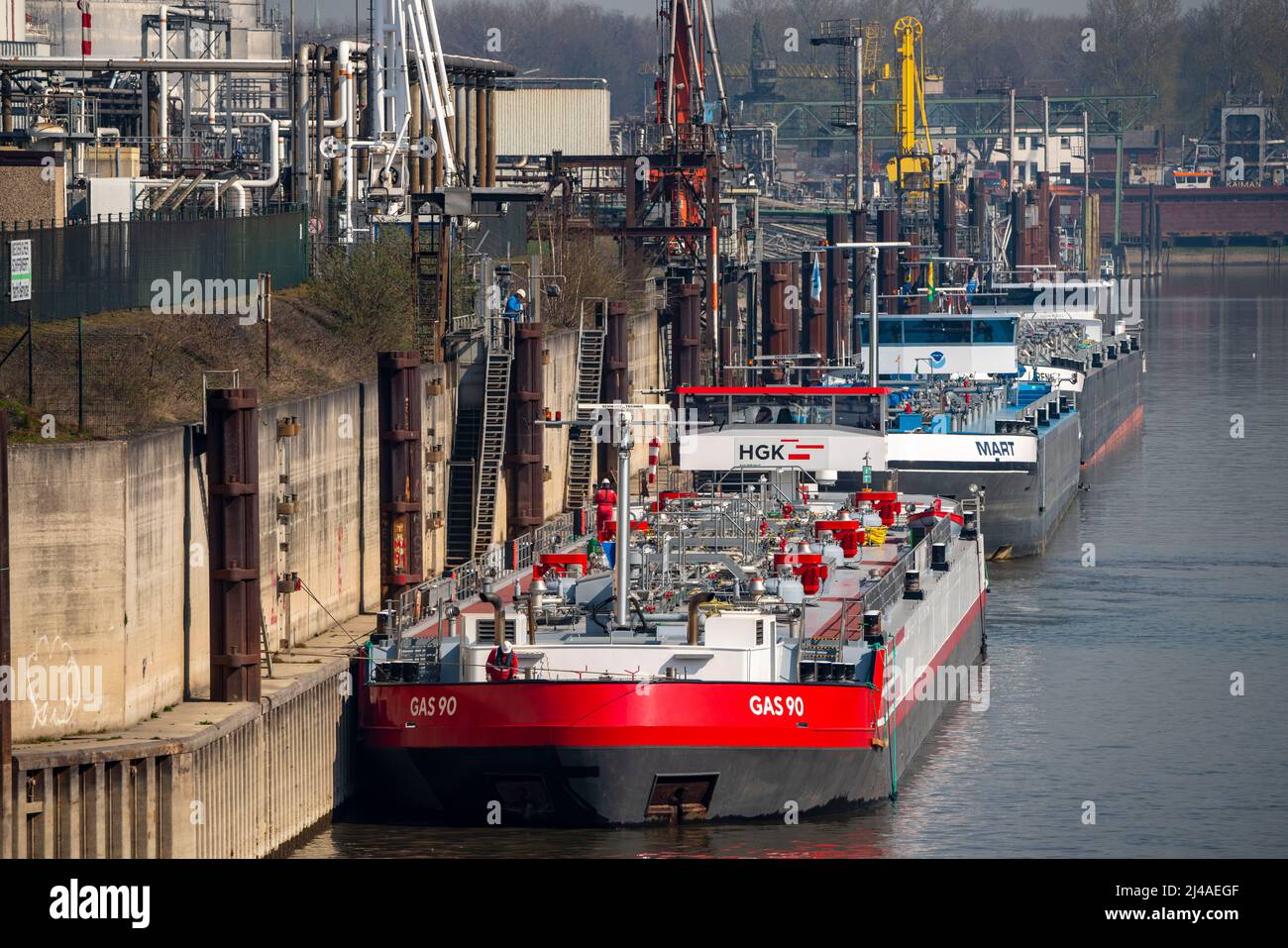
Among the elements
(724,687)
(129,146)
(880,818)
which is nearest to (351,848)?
(724,687)

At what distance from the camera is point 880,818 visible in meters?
34.3

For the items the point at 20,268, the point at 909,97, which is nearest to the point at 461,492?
the point at 20,268

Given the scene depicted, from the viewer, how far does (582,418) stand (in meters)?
50.8

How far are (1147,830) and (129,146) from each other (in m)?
38.7

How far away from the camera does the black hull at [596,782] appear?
31.2 metres

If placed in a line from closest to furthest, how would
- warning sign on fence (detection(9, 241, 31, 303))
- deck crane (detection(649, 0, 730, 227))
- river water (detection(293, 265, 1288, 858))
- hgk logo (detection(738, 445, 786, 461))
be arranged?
1. river water (detection(293, 265, 1288, 858))
2. warning sign on fence (detection(9, 241, 31, 303))
3. hgk logo (detection(738, 445, 786, 461))
4. deck crane (detection(649, 0, 730, 227))

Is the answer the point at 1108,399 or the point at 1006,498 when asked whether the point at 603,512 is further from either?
the point at 1108,399

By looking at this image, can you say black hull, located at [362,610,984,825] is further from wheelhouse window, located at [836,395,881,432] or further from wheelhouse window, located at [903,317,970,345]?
wheelhouse window, located at [903,317,970,345]

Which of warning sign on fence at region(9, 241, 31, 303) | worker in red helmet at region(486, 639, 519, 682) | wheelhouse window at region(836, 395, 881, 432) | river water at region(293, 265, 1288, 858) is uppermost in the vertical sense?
warning sign on fence at region(9, 241, 31, 303)

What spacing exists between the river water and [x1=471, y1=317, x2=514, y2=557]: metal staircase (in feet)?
28.4

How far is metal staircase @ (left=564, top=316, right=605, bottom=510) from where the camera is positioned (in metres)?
51.7

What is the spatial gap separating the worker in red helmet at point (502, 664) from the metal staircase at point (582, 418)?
1945 centimetres

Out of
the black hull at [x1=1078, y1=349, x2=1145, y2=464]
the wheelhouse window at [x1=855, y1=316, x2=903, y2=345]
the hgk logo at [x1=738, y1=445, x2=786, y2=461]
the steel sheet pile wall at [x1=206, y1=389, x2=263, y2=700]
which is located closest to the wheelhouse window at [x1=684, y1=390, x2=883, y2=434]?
the hgk logo at [x1=738, y1=445, x2=786, y2=461]
